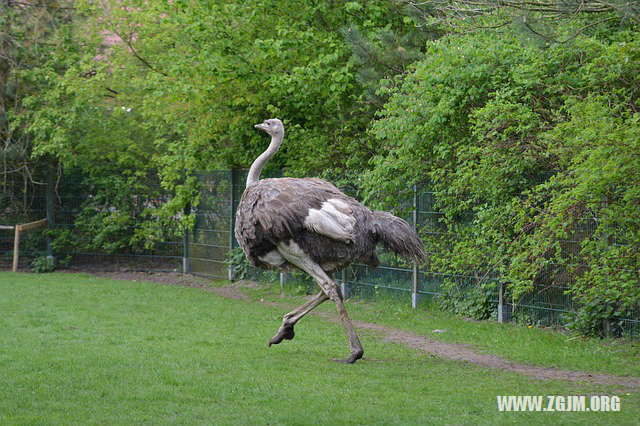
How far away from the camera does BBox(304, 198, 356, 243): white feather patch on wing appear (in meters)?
9.99

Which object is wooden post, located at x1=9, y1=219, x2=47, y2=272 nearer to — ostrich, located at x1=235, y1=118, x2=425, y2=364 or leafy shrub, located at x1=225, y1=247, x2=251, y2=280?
leafy shrub, located at x1=225, y1=247, x2=251, y2=280

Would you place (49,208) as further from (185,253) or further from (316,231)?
(316,231)

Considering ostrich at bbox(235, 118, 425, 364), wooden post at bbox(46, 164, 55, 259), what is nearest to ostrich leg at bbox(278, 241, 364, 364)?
ostrich at bbox(235, 118, 425, 364)

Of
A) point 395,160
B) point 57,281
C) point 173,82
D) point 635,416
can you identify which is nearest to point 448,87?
point 395,160

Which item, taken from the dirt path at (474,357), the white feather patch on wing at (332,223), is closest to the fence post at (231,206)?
the dirt path at (474,357)

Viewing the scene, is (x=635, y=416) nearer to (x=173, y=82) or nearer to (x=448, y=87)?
(x=448, y=87)

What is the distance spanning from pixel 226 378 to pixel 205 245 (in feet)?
36.8

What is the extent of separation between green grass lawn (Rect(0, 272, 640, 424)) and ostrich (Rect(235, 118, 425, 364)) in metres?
0.94

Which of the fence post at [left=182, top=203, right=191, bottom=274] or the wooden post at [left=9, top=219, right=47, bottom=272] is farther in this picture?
the wooden post at [left=9, top=219, right=47, bottom=272]

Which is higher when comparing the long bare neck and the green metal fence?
the long bare neck

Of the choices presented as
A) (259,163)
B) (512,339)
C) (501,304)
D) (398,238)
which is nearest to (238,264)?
(501,304)

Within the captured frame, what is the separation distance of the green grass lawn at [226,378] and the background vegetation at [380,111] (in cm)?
181

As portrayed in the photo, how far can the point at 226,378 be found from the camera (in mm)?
8750

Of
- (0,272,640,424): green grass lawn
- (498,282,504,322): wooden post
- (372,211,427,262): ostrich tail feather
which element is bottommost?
(0,272,640,424): green grass lawn
